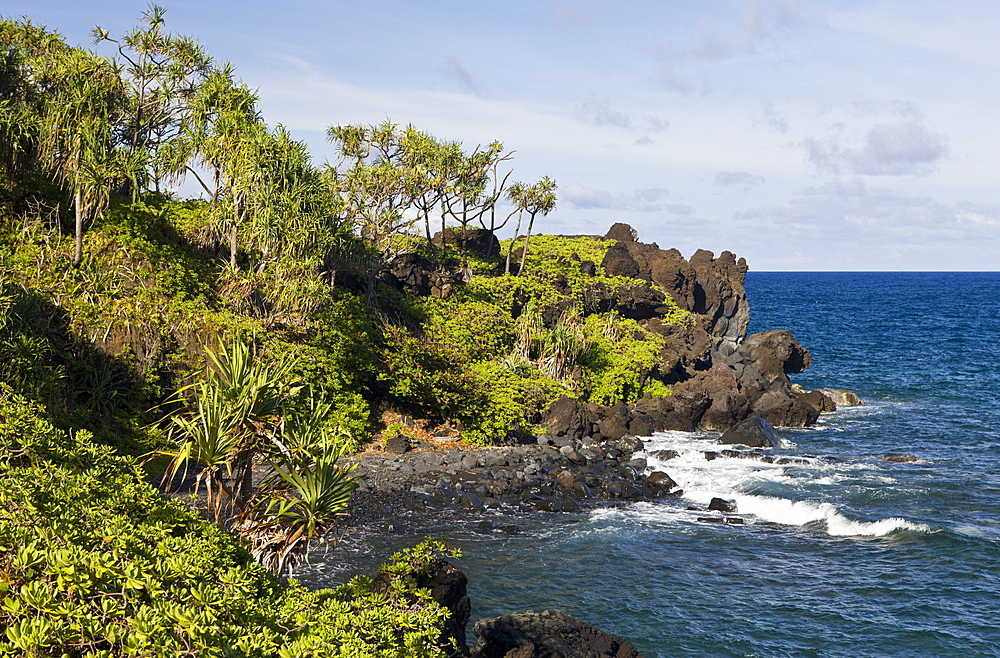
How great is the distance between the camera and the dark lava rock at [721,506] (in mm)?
29516

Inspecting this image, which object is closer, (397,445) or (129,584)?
(129,584)

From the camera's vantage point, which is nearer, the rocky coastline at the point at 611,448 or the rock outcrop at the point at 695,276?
the rocky coastline at the point at 611,448

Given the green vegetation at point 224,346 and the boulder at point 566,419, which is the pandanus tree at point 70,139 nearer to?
the green vegetation at point 224,346

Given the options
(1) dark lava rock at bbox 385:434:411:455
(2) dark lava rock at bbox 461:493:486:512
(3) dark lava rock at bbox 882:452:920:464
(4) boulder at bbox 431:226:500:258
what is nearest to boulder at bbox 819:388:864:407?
(3) dark lava rock at bbox 882:452:920:464

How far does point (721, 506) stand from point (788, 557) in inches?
180

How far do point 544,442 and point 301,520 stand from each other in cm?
2540

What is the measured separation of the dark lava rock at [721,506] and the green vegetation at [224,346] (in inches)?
399

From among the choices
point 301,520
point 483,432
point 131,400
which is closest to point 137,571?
point 301,520

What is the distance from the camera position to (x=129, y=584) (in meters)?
7.78

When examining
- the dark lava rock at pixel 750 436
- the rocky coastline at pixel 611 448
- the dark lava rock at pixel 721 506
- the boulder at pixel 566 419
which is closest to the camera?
the rocky coastline at pixel 611 448

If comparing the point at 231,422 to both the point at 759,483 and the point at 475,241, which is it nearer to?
the point at 759,483

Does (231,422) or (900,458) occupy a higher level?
(231,422)

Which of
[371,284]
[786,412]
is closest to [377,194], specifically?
[371,284]

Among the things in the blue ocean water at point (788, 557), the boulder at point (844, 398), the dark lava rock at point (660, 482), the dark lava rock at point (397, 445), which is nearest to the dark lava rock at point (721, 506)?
the blue ocean water at point (788, 557)
